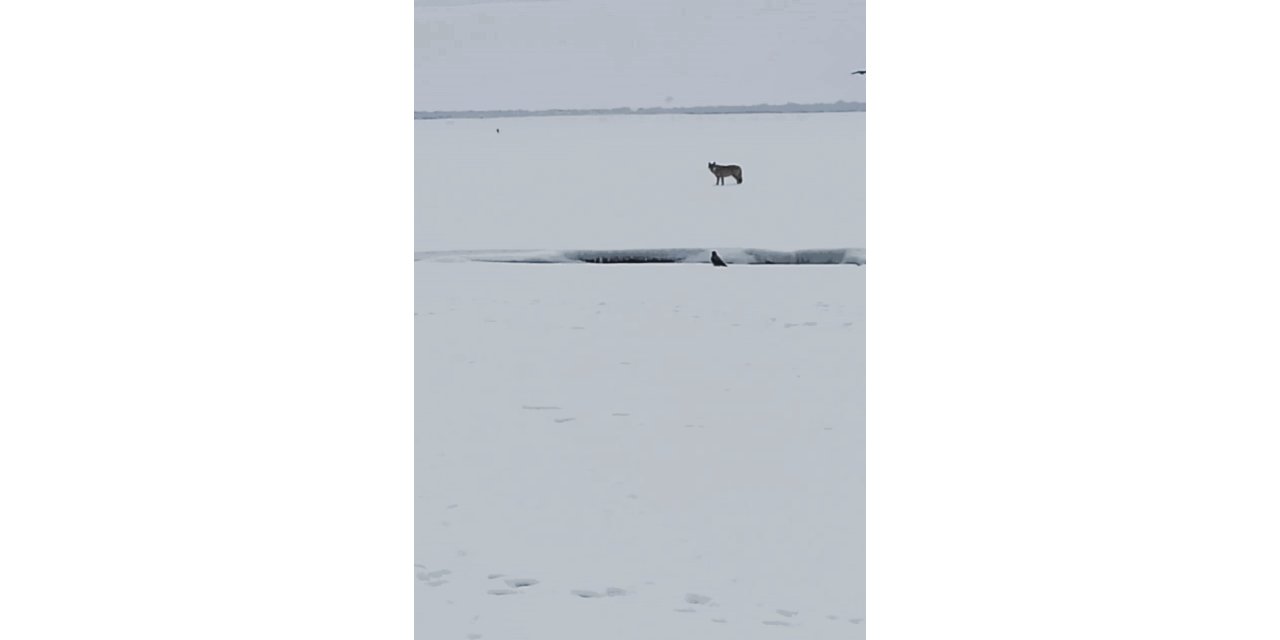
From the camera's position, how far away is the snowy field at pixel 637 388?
187cm

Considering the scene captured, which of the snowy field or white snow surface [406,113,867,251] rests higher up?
white snow surface [406,113,867,251]

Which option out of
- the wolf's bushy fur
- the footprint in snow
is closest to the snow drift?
the wolf's bushy fur

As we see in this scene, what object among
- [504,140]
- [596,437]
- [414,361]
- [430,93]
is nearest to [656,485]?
[596,437]

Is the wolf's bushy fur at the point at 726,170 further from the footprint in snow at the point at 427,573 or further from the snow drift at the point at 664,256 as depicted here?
the footprint in snow at the point at 427,573

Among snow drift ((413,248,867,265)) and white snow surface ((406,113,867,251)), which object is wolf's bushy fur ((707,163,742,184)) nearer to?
white snow surface ((406,113,867,251))

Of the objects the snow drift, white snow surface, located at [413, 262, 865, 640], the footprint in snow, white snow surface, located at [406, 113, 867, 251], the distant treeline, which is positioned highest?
the distant treeline

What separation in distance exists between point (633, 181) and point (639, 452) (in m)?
0.41

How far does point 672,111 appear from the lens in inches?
77.2

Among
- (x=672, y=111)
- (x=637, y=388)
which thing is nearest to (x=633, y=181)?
(x=672, y=111)

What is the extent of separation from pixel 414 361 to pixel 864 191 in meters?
0.72

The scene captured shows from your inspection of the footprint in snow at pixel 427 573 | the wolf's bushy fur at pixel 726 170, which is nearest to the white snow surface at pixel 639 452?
the footprint in snow at pixel 427 573

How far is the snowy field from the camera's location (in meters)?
1.87

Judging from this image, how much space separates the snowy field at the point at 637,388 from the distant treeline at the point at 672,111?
0.01 metres

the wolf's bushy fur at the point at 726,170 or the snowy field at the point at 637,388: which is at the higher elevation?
the wolf's bushy fur at the point at 726,170
